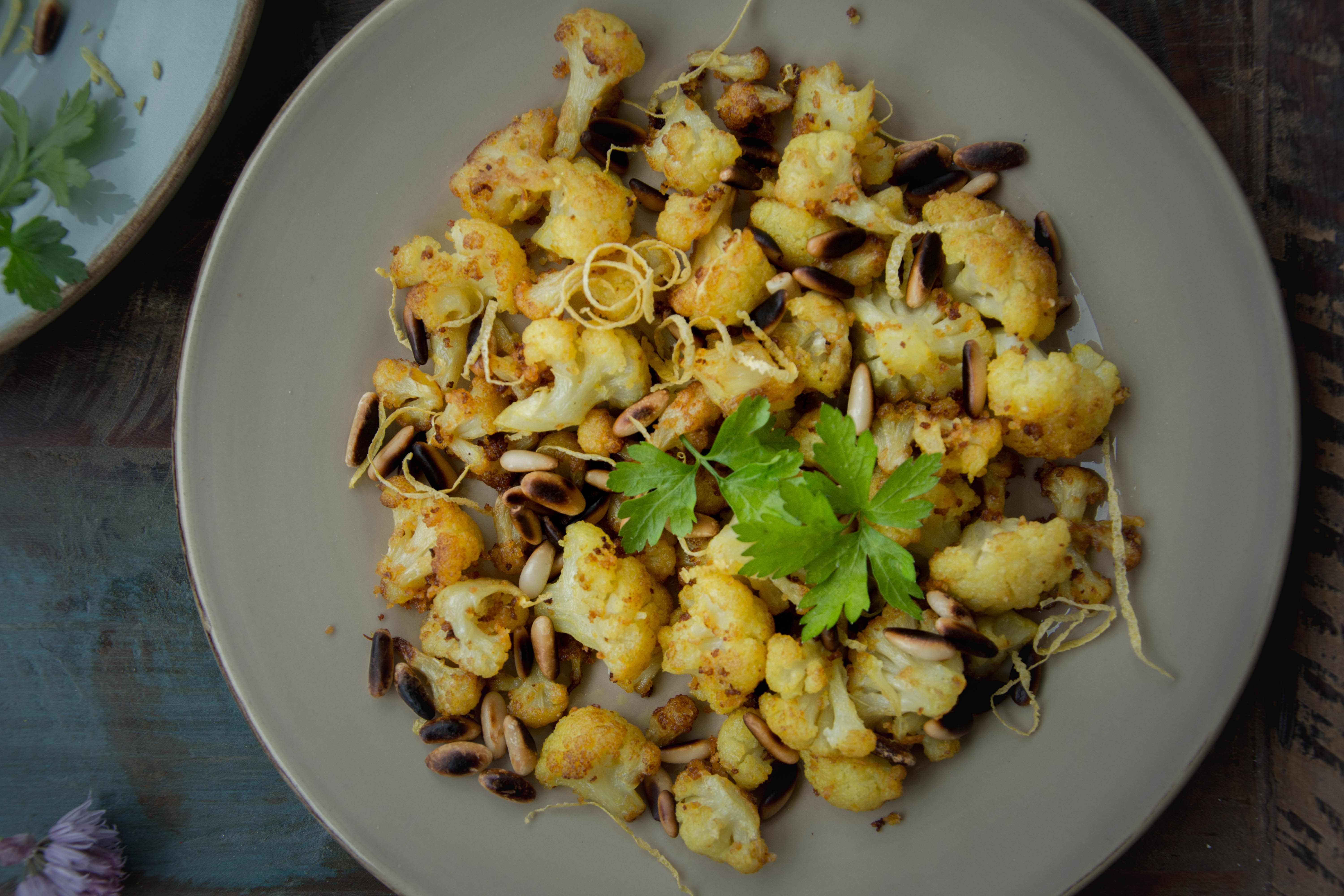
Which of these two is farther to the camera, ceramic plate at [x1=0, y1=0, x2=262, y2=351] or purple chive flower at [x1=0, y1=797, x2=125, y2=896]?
purple chive flower at [x1=0, y1=797, x2=125, y2=896]

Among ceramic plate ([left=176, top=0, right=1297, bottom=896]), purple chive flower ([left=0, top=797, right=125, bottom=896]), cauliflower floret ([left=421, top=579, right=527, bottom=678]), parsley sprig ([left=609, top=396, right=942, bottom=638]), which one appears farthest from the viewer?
purple chive flower ([left=0, top=797, right=125, bottom=896])

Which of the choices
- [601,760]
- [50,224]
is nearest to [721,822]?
[601,760]

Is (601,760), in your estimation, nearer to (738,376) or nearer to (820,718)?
(820,718)

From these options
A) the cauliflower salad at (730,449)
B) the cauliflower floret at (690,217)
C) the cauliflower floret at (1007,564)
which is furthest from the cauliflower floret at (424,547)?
the cauliflower floret at (1007,564)

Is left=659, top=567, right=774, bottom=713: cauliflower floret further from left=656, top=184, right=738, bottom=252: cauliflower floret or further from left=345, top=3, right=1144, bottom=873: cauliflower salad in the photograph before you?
left=656, top=184, right=738, bottom=252: cauliflower floret

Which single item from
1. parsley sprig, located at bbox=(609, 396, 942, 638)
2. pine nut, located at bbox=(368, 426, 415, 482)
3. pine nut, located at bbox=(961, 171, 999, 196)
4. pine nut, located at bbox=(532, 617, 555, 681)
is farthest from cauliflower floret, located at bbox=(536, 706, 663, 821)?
pine nut, located at bbox=(961, 171, 999, 196)
